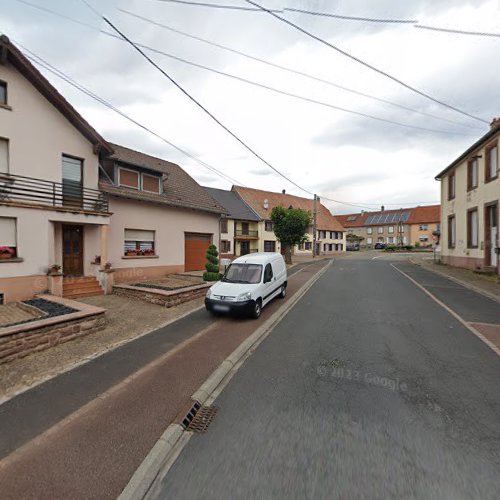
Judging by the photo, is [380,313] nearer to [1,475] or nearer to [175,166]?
[1,475]

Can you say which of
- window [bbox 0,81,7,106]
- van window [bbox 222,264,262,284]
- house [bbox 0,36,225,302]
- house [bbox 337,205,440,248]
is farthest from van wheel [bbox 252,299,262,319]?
house [bbox 337,205,440,248]

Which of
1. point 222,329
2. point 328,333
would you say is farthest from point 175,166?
point 328,333

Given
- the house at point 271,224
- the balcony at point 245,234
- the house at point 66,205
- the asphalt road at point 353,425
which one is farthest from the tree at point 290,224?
the asphalt road at point 353,425

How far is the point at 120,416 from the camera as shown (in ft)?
11.1

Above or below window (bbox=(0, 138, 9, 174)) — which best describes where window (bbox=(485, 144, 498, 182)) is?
above

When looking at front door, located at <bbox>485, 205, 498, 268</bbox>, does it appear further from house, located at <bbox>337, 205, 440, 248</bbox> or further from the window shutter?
house, located at <bbox>337, 205, 440, 248</bbox>

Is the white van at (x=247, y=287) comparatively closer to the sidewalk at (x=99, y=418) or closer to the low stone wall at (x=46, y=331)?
the sidewalk at (x=99, y=418)

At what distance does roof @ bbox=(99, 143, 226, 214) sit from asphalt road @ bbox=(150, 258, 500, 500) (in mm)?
10434

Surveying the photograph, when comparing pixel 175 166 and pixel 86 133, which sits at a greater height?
pixel 175 166

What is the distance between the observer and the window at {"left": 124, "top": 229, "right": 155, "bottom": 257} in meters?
12.8

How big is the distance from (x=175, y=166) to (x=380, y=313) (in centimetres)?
1665

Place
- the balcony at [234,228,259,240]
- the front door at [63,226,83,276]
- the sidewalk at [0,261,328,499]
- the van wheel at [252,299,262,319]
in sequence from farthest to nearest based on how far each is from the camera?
the balcony at [234,228,259,240] < the front door at [63,226,83,276] < the van wheel at [252,299,262,319] < the sidewalk at [0,261,328,499]

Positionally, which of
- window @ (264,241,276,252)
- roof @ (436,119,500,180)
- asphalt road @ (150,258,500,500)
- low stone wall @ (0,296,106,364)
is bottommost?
asphalt road @ (150,258,500,500)

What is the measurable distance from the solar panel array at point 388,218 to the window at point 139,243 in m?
61.2
